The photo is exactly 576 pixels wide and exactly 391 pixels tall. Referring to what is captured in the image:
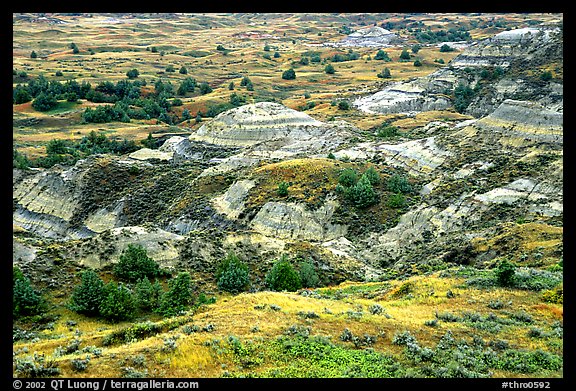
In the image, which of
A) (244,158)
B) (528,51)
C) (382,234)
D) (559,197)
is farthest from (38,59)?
(559,197)

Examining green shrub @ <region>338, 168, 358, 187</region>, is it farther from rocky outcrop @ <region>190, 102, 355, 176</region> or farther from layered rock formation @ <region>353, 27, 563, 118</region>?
layered rock formation @ <region>353, 27, 563, 118</region>

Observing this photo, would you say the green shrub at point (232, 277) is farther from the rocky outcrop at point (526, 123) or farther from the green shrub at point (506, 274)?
the rocky outcrop at point (526, 123)

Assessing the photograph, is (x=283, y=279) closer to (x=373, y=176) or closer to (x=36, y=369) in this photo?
(x=36, y=369)

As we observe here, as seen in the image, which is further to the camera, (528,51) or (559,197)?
(528,51)

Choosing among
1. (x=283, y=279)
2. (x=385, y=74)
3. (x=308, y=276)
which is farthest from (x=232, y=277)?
(x=385, y=74)

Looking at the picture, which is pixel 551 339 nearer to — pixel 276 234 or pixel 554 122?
pixel 276 234

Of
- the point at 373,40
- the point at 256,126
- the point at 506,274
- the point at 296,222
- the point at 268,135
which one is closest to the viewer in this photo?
the point at 506,274
